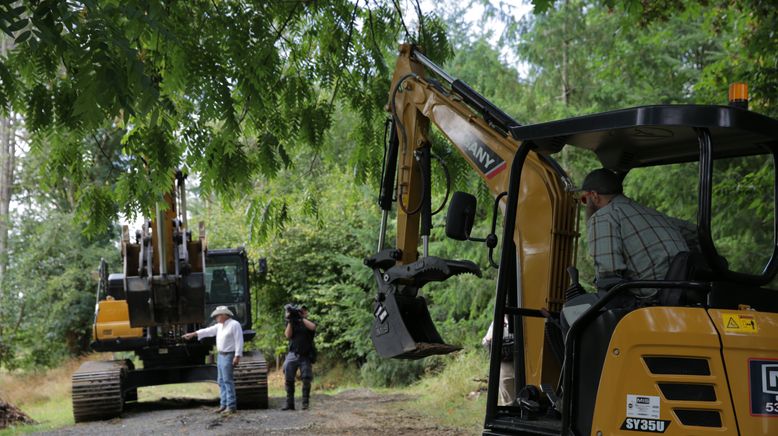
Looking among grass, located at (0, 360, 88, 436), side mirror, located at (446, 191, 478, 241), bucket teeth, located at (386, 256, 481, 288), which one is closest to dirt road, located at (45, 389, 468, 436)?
grass, located at (0, 360, 88, 436)

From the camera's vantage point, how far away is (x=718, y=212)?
14.0 metres

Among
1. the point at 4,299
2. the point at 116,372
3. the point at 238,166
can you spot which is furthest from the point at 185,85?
the point at 4,299

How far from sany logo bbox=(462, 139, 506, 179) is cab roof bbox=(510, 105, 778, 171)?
2.96 feet

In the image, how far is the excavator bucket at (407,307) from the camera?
21.6 feet

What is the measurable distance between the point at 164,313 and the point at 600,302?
32.5ft

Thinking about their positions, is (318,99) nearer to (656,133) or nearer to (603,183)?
(603,183)

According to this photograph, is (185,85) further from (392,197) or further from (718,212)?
(718,212)

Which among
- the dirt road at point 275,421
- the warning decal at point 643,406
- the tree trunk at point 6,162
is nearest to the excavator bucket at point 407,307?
the warning decal at point 643,406

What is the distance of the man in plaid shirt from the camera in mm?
4883

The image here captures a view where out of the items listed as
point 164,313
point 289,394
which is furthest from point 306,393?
point 164,313

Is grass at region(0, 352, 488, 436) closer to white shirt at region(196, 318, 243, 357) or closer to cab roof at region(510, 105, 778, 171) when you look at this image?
white shirt at region(196, 318, 243, 357)

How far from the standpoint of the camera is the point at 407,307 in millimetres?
6930

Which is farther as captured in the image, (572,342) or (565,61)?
(565,61)

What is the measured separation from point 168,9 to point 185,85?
62cm
